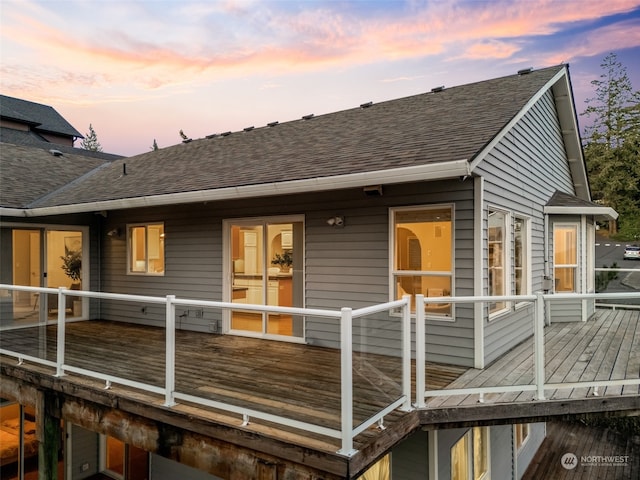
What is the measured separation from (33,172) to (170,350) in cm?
917

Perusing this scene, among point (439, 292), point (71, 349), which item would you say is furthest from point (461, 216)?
point (71, 349)

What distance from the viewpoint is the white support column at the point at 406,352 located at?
3.79 meters

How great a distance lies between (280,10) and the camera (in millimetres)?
12562

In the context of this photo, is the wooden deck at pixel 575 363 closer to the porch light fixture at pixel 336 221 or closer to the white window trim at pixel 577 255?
the porch light fixture at pixel 336 221

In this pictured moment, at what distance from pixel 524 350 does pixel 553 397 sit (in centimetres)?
53

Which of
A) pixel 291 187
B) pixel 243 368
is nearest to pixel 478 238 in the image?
pixel 291 187

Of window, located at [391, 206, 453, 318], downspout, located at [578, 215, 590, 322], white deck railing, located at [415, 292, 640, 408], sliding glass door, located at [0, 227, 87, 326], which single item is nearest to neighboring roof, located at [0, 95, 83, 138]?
sliding glass door, located at [0, 227, 87, 326]

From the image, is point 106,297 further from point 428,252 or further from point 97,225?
point 97,225

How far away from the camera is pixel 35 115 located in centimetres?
2947

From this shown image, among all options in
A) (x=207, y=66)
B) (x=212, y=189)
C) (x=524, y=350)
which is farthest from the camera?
(x=207, y=66)

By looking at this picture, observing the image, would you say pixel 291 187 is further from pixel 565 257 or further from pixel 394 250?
pixel 565 257

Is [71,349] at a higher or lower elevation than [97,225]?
lower

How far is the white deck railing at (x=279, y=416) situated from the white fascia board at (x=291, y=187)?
5.22ft

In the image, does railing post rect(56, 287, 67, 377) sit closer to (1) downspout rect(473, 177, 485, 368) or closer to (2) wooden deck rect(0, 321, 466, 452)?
(2) wooden deck rect(0, 321, 466, 452)
